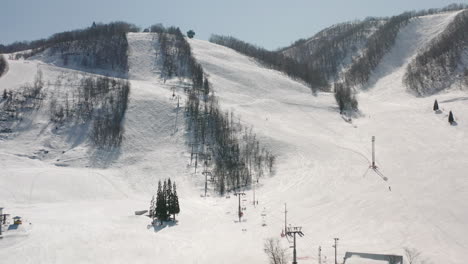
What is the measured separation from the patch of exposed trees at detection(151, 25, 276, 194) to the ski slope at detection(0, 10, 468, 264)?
3515mm

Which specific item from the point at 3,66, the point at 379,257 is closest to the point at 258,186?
the point at 379,257

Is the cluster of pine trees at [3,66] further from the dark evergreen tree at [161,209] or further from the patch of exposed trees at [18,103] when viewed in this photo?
the dark evergreen tree at [161,209]

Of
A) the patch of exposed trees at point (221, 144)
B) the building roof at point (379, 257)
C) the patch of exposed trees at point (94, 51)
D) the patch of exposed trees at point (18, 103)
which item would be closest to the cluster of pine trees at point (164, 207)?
the patch of exposed trees at point (221, 144)

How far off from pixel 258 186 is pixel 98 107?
6789 centimetres

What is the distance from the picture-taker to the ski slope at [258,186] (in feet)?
169

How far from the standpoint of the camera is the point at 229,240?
5722 centimetres

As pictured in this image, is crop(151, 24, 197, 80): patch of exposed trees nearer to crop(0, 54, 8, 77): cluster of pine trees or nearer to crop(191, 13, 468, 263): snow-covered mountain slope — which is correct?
crop(191, 13, 468, 263): snow-covered mountain slope

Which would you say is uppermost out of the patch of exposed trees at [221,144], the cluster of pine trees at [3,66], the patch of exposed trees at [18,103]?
the cluster of pine trees at [3,66]

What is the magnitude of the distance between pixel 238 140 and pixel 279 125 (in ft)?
60.2

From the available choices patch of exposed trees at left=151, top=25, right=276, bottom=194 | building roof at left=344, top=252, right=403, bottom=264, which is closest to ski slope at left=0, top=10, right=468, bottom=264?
building roof at left=344, top=252, right=403, bottom=264

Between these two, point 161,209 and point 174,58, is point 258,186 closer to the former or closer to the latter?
point 161,209

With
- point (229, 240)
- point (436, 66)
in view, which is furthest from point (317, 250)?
point (436, 66)

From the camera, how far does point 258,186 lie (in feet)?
293

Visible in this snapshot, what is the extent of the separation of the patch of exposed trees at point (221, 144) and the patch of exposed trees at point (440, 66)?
81578mm
